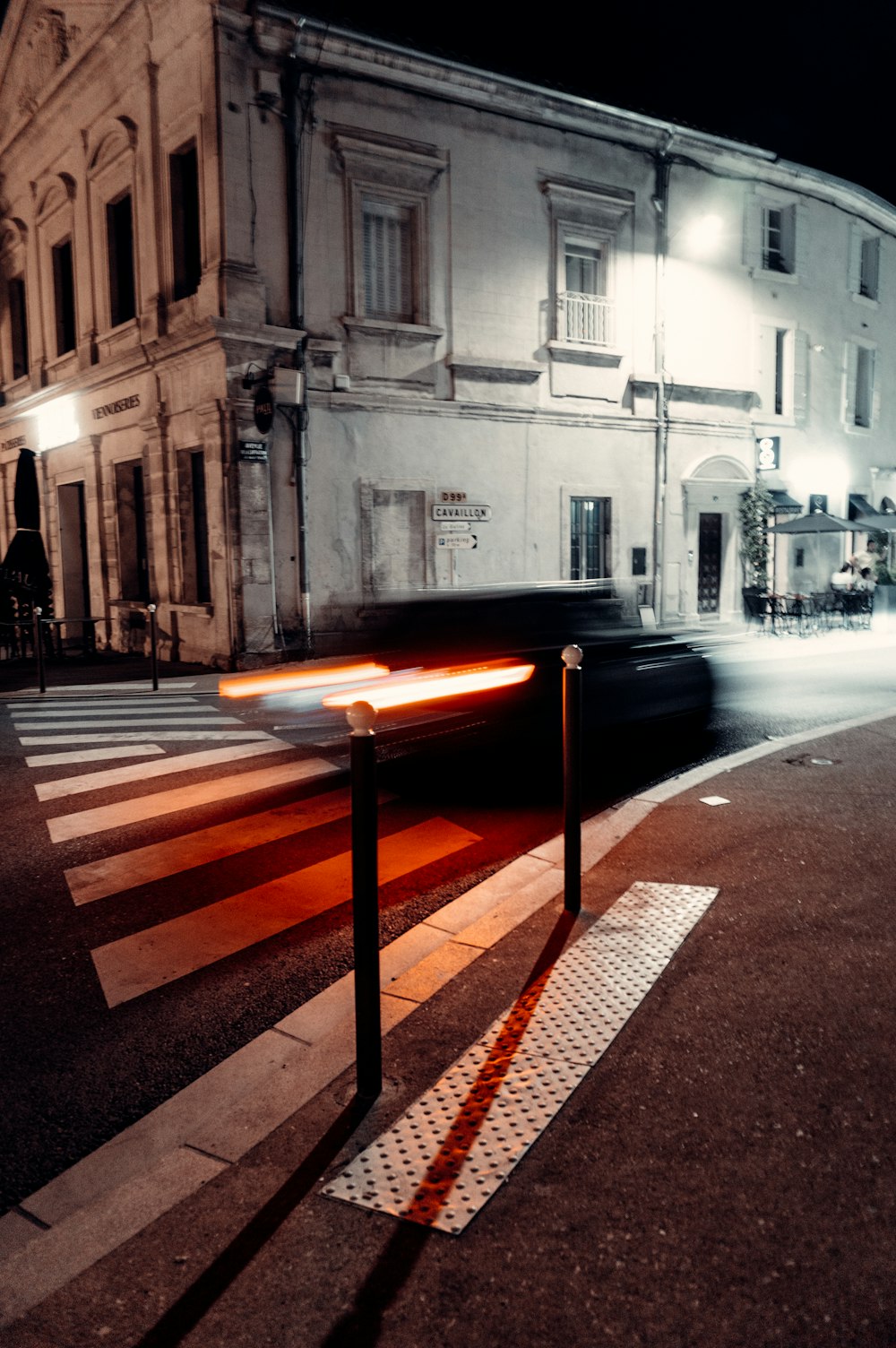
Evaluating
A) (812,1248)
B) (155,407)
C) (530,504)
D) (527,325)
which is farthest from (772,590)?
(812,1248)

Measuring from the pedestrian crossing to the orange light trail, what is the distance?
0.52 metres

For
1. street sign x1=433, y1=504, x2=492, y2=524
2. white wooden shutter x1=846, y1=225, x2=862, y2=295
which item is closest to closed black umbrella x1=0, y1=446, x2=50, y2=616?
street sign x1=433, y1=504, x2=492, y2=524

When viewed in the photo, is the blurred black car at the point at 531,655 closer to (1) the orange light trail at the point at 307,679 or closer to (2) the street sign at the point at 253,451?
(1) the orange light trail at the point at 307,679

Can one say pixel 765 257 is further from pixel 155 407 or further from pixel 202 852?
pixel 202 852

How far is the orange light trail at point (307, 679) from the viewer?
26.9 ft

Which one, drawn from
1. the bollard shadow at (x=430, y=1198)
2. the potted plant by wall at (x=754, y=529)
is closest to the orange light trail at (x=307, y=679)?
the bollard shadow at (x=430, y=1198)

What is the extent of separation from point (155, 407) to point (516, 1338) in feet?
56.7

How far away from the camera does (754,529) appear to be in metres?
22.3

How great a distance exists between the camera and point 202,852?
6184 millimetres

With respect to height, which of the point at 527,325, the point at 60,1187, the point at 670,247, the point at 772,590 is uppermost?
the point at 670,247

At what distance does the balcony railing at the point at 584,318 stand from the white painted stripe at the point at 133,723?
1172 centimetres

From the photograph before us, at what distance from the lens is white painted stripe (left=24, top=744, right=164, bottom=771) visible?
28.9ft

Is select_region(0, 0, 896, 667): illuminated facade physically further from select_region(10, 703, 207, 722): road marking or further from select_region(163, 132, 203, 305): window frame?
select_region(10, 703, 207, 722): road marking

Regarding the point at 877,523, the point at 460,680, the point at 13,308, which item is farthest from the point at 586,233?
the point at 13,308
